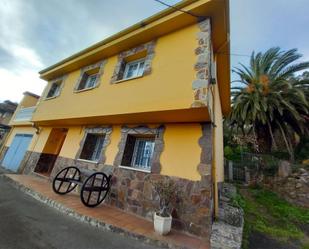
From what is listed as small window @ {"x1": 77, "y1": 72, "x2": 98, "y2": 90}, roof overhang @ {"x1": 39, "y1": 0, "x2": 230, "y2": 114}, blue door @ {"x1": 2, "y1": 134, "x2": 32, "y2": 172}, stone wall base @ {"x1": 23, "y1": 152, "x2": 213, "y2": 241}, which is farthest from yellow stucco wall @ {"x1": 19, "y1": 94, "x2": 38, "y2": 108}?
stone wall base @ {"x1": 23, "y1": 152, "x2": 213, "y2": 241}

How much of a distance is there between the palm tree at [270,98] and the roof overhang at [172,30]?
2.77 m

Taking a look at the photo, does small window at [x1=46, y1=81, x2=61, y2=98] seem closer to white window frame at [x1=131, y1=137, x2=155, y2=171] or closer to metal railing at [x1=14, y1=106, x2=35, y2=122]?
metal railing at [x1=14, y1=106, x2=35, y2=122]

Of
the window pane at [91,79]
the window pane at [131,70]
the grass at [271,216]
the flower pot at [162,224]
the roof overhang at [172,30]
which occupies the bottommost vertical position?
the flower pot at [162,224]

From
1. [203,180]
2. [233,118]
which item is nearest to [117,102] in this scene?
[203,180]

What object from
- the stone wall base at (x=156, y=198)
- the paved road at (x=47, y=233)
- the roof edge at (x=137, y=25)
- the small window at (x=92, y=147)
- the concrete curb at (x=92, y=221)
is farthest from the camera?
the small window at (x=92, y=147)

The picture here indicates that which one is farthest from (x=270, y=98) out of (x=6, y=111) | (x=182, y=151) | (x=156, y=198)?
(x=6, y=111)

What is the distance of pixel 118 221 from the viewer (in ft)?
12.4

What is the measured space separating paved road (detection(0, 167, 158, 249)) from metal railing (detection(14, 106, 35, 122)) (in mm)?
7770

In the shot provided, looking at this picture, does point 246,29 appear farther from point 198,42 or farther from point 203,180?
point 203,180

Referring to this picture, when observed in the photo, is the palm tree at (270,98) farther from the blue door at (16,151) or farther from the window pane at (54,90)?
the blue door at (16,151)

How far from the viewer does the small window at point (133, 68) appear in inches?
233

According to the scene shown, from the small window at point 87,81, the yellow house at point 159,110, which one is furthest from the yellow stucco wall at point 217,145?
the small window at point 87,81

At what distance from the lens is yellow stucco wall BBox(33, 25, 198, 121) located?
162 inches

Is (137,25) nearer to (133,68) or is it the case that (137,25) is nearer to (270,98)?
(133,68)
